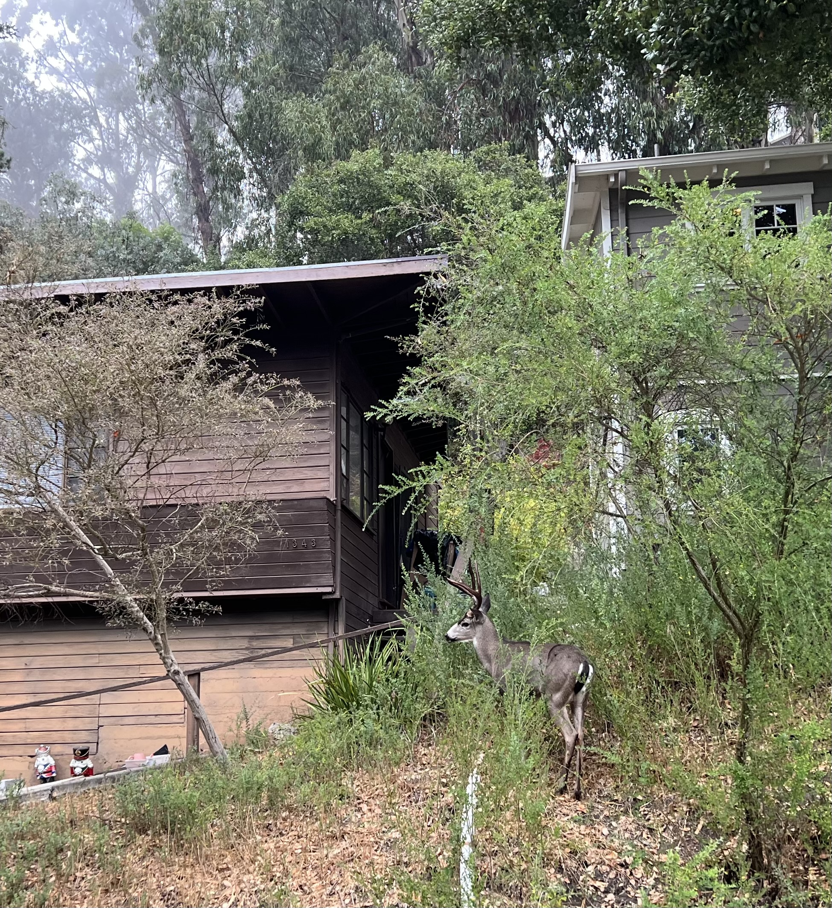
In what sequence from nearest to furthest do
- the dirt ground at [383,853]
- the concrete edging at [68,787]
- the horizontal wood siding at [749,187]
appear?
the dirt ground at [383,853] → the concrete edging at [68,787] → the horizontal wood siding at [749,187]

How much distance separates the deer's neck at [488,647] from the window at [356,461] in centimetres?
573

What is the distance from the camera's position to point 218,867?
5793 millimetres

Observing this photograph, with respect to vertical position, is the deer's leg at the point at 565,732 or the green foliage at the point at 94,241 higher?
the green foliage at the point at 94,241

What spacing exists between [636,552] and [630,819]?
220 cm

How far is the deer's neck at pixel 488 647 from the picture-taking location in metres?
6.70

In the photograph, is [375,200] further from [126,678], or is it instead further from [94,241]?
[126,678]

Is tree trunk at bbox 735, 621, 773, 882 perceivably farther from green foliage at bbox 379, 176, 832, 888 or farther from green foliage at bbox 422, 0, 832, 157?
green foliage at bbox 422, 0, 832, 157

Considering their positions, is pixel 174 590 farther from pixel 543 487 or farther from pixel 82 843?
pixel 543 487

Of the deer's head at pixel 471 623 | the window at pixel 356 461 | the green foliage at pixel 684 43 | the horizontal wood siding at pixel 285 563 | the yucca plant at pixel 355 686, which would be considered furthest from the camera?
the window at pixel 356 461

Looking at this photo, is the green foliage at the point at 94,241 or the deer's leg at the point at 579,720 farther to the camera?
the green foliage at the point at 94,241

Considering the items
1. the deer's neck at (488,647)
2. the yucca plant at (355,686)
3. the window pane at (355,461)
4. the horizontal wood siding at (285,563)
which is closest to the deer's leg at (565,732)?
the deer's neck at (488,647)

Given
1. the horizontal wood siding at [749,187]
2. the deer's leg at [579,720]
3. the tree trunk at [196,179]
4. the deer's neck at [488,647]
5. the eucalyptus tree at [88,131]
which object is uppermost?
the eucalyptus tree at [88,131]

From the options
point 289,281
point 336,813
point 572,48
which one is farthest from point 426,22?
point 336,813

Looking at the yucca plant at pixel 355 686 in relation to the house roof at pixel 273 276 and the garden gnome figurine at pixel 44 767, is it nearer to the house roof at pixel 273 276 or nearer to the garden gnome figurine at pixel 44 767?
the garden gnome figurine at pixel 44 767
